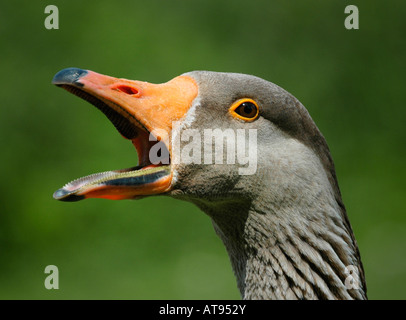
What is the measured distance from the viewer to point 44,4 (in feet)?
34.7

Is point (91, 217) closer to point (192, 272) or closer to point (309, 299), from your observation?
point (192, 272)

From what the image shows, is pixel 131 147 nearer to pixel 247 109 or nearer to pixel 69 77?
pixel 247 109

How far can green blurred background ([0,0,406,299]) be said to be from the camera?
325 inches

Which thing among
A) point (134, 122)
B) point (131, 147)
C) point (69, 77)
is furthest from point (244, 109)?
point (131, 147)

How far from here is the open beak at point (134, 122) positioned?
3.42 meters

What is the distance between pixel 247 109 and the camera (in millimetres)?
3766

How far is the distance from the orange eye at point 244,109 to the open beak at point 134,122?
0.23m

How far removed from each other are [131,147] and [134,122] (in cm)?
541

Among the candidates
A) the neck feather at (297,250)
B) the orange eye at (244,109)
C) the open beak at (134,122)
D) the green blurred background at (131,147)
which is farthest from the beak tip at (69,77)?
the green blurred background at (131,147)

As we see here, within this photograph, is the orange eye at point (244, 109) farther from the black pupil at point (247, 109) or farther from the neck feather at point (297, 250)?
the neck feather at point (297, 250)

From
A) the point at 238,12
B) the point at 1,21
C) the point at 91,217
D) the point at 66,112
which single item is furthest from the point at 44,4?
the point at 91,217

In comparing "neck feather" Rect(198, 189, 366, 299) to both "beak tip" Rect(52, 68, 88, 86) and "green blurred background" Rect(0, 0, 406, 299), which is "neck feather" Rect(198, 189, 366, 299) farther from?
"green blurred background" Rect(0, 0, 406, 299)

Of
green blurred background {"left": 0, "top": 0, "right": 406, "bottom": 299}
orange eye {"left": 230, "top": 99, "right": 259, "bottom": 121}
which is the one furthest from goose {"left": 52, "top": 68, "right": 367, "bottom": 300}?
green blurred background {"left": 0, "top": 0, "right": 406, "bottom": 299}

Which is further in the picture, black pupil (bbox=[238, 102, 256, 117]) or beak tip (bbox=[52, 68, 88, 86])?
black pupil (bbox=[238, 102, 256, 117])
